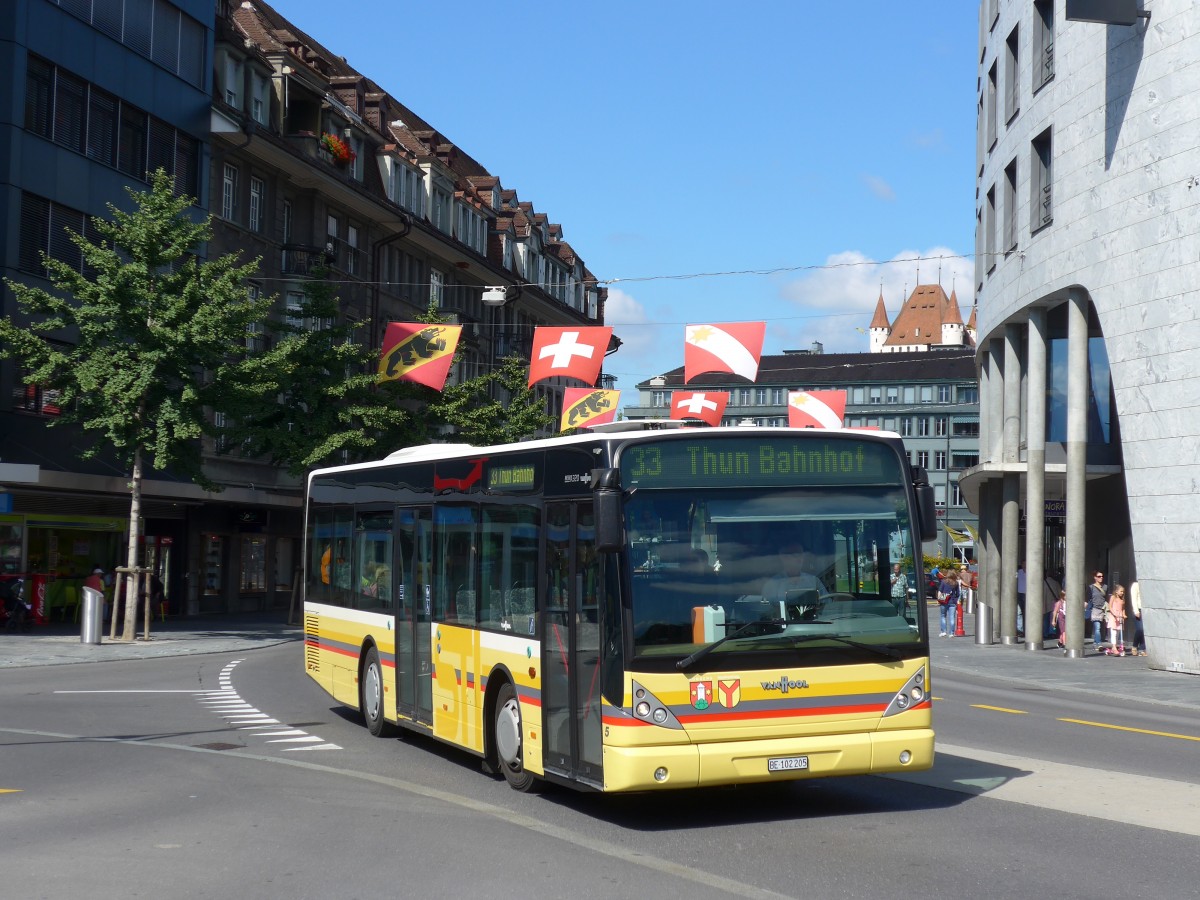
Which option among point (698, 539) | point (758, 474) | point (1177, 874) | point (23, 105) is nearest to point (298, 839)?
point (698, 539)

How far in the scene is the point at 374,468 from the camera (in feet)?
51.5

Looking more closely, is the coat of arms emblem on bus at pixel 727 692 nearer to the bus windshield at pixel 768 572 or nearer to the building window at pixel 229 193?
the bus windshield at pixel 768 572

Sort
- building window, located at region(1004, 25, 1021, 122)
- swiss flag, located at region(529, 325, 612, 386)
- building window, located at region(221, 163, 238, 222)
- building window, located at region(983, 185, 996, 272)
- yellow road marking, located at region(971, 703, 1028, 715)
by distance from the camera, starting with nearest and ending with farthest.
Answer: yellow road marking, located at region(971, 703, 1028, 715)
swiss flag, located at region(529, 325, 612, 386)
building window, located at region(1004, 25, 1021, 122)
building window, located at region(983, 185, 996, 272)
building window, located at region(221, 163, 238, 222)

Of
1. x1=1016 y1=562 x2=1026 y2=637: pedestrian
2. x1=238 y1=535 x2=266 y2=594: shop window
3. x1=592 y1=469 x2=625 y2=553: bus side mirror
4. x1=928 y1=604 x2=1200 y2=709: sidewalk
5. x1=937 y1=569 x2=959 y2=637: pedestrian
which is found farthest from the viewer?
x1=238 y1=535 x2=266 y2=594: shop window

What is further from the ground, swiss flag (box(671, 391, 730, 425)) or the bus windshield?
swiss flag (box(671, 391, 730, 425))

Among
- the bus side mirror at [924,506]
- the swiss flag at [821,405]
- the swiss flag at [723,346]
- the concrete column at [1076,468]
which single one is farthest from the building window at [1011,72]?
the bus side mirror at [924,506]

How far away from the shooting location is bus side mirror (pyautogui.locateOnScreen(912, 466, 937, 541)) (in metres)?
10.4

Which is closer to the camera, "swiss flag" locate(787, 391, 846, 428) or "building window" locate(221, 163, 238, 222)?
"swiss flag" locate(787, 391, 846, 428)

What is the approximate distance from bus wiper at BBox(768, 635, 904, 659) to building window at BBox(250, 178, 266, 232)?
123 feet

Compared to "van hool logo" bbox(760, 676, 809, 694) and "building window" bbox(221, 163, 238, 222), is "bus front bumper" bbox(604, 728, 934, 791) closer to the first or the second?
"van hool logo" bbox(760, 676, 809, 694)

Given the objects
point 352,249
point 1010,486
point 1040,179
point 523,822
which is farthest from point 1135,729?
point 352,249

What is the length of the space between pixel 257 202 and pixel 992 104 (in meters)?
20.7

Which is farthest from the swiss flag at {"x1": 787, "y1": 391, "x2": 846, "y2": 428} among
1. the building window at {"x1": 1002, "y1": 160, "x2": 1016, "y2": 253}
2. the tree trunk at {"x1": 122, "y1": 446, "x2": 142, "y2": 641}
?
the tree trunk at {"x1": 122, "y1": 446, "x2": 142, "y2": 641}

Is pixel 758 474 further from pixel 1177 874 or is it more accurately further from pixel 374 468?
pixel 374 468
